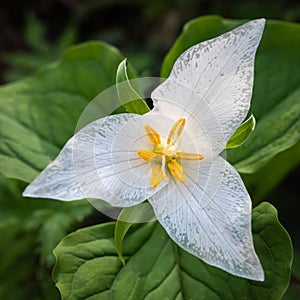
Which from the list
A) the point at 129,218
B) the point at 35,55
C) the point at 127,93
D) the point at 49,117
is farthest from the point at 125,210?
the point at 35,55

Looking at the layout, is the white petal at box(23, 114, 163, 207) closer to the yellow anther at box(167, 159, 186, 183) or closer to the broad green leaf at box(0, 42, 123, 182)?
the yellow anther at box(167, 159, 186, 183)

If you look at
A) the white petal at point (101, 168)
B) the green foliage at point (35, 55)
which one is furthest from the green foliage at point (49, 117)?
the green foliage at point (35, 55)

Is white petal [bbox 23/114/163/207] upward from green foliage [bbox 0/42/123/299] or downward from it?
upward

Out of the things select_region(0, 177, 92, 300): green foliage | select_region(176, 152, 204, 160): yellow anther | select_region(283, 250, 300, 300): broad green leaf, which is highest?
select_region(176, 152, 204, 160): yellow anther

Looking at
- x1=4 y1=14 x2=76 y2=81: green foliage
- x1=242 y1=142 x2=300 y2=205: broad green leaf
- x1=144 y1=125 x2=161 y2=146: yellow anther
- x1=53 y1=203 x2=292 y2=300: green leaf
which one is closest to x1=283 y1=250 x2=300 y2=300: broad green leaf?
x1=242 y1=142 x2=300 y2=205: broad green leaf

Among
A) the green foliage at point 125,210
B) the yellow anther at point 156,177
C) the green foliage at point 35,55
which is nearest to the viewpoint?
the yellow anther at point 156,177

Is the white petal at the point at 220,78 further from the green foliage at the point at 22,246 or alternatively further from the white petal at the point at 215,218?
the green foliage at the point at 22,246

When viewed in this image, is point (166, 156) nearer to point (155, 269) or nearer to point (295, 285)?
point (155, 269)

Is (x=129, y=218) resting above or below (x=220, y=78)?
below
